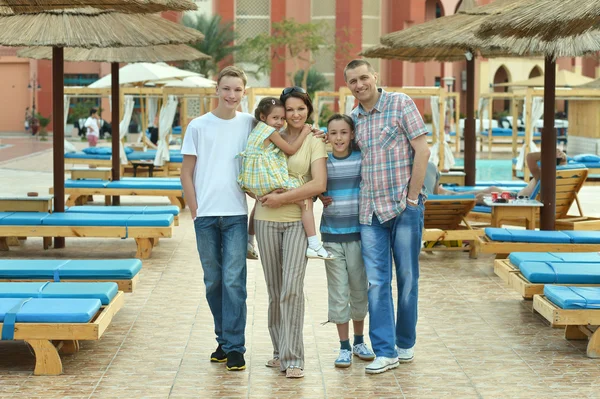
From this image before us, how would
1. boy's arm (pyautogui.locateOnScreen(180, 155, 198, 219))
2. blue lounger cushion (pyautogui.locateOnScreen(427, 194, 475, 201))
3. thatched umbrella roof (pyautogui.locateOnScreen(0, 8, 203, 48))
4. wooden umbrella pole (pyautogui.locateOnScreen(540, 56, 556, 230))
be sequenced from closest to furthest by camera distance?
boy's arm (pyautogui.locateOnScreen(180, 155, 198, 219)) → wooden umbrella pole (pyautogui.locateOnScreen(540, 56, 556, 230)) → thatched umbrella roof (pyautogui.locateOnScreen(0, 8, 203, 48)) → blue lounger cushion (pyautogui.locateOnScreen(427, 194, 475, 201))

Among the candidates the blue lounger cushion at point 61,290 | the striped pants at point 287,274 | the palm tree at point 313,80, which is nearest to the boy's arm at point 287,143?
the striped pants at point 287,274

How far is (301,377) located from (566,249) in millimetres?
3767

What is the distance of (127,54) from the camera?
41.8 ft

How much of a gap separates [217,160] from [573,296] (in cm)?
223

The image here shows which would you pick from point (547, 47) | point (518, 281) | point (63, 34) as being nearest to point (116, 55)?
point (63, 34)

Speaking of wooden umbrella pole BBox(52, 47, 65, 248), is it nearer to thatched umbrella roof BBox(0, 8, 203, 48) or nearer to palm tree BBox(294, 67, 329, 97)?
thatched umbrella roof BBox(0, 8, 203, 48)

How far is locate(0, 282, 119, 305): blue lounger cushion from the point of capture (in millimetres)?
5953

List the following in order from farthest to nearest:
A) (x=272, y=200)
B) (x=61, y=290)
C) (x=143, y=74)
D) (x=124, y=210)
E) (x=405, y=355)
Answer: (x=143, y=74), (x=124, y=210), (x=61, y=290), (x=405, y=355), (x=272, y=200)

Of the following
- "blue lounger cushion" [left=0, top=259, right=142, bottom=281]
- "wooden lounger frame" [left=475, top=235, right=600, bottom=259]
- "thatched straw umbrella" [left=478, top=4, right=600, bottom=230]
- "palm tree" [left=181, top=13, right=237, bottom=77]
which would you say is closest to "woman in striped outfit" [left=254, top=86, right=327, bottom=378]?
"blue lounger cushion" [left=0, top=259, right=142, bottom=281]

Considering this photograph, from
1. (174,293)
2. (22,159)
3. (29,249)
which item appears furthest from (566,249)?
(22,159)

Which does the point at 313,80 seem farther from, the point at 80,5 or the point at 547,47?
the point at 80,5

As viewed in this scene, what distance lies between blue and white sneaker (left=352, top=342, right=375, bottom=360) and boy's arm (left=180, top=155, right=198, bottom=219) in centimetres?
122

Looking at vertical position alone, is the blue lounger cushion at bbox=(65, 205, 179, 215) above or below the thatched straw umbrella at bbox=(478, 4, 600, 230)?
below

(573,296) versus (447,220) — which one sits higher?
(447,220)
